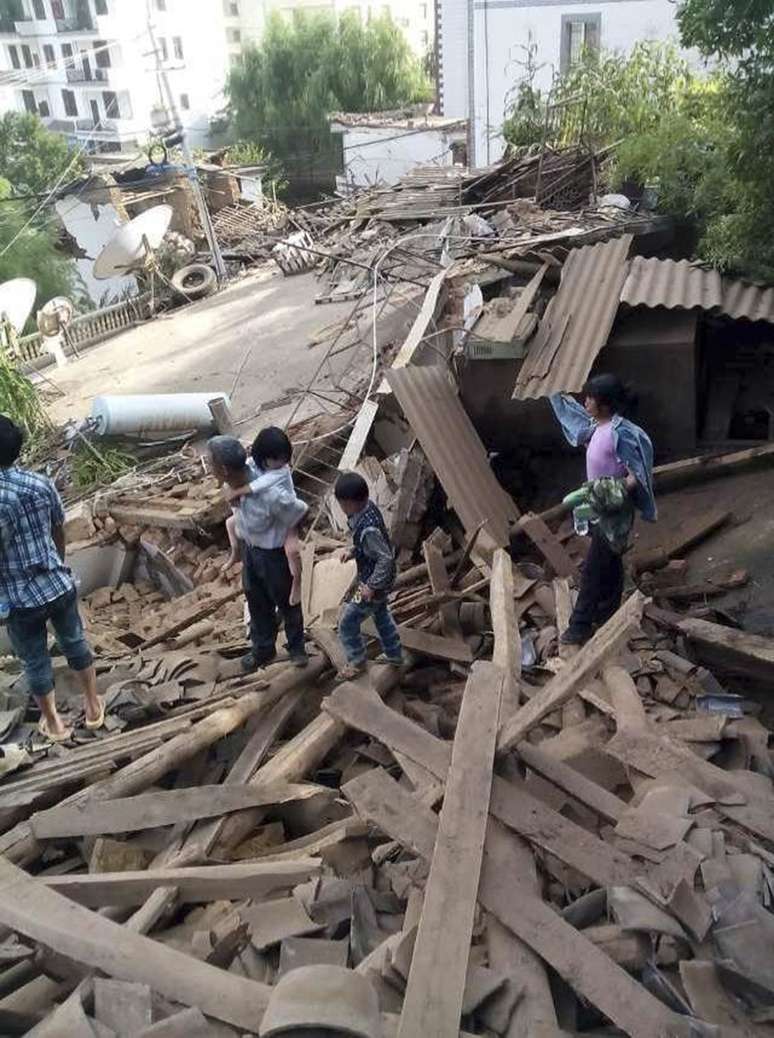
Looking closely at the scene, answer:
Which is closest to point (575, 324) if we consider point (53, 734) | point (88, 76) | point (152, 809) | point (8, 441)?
point (8, 441)

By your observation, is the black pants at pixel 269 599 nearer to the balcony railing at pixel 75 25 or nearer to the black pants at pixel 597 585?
the black pants at pixel 597 585

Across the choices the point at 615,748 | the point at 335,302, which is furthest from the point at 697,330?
the point at 335,302

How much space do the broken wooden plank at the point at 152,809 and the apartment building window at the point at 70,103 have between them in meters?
46.6

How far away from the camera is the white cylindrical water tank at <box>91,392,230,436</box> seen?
1041 cm

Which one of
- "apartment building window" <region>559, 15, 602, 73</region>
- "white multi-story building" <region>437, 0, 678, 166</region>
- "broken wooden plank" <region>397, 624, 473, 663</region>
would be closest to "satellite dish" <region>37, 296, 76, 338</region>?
"white multi-story building" <region>437, 0, 678, 166</region>

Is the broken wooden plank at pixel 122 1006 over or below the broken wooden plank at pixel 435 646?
over

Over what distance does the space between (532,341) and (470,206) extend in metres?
6.24

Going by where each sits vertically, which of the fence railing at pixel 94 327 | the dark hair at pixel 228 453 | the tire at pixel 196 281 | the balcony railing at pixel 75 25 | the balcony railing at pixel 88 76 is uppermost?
the balcony railing at pixel 75 25

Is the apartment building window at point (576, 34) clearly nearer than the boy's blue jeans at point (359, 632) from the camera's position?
No

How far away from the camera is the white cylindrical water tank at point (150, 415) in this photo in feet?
34.1

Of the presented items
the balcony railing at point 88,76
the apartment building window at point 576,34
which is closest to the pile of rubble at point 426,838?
the apartment building window at point 576,34

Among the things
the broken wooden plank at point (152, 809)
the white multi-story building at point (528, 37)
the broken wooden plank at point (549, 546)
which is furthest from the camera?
the white multi-story building at point (528, 37)

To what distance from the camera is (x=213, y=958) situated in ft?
9.41

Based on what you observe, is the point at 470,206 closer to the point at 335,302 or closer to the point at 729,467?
the point at 335,302
